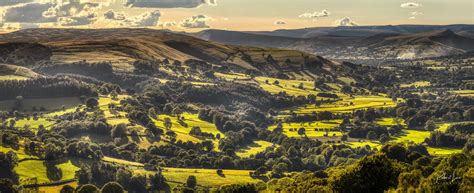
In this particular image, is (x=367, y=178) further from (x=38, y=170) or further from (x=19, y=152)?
(x=19, y=152)

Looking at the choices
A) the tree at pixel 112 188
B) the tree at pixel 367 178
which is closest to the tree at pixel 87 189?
the tree at pixel 112 188

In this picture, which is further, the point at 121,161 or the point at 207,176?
the point at 121,161

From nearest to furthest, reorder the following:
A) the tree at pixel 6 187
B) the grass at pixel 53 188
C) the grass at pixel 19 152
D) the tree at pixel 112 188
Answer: the tree at pixel 6 187 < the tree at pixel 112 188 < the grass at pixel 53 188 < the grass at pixel 19 152

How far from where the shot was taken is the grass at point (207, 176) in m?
156

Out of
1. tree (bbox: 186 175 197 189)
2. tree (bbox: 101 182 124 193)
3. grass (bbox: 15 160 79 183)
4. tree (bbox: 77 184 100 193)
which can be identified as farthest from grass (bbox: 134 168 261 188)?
tree (bbox: 77 184 100 193)

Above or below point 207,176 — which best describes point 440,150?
above

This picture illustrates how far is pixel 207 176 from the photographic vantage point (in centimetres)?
16188

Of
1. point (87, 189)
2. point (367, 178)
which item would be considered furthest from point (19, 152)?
point (367, 178)

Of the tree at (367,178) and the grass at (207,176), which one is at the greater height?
the tree at (367,178)

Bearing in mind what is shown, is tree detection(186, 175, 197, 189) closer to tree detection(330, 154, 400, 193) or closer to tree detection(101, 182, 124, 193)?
tree detection(101, 182, 124, 193)

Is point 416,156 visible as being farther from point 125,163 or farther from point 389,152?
point 125,163

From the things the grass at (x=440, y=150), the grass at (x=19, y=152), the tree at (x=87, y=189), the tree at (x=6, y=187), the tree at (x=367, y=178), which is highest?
the tree at (x=367, y=178)

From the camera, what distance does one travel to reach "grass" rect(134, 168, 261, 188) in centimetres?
15638
